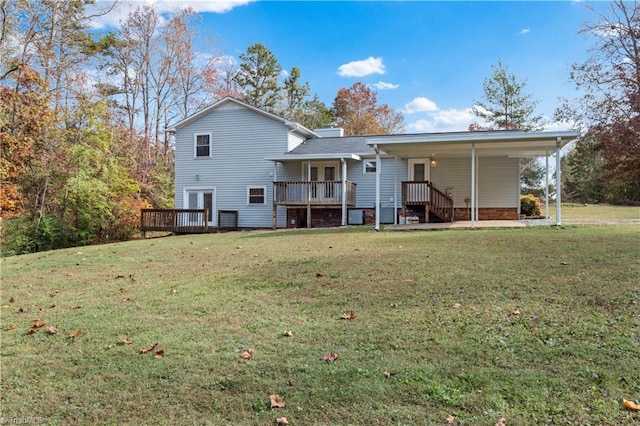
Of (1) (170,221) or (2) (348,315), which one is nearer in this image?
(2) (348,315)

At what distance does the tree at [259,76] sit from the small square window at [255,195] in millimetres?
15926

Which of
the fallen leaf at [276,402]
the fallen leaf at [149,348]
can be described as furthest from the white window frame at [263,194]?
the fallen leaf at [276,402]

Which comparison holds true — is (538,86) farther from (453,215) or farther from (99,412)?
(99,412)

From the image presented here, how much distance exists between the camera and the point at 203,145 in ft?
68.1

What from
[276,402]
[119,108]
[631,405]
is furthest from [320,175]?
[631,405]

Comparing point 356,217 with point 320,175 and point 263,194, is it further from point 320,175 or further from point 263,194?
point 263,194

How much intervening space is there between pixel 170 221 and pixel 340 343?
52.3 feet

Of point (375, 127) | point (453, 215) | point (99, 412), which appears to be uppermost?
point (375, 127)

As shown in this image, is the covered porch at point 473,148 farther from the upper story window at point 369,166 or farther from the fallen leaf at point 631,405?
the fallen leaf at point 631,405

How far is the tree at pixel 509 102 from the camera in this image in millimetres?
29234

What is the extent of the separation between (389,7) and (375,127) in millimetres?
18553

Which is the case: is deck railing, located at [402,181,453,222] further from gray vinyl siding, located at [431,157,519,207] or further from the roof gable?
the roof gable

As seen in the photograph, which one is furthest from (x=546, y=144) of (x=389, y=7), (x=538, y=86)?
(x=538, y=86)

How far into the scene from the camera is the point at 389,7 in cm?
1593
